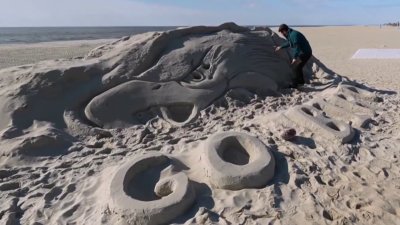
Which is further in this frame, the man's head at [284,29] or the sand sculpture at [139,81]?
the man's head at [284,29]

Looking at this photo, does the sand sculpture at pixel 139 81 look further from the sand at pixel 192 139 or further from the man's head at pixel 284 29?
the man's head at pixel 284 29

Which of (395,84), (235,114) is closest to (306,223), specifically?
(235,114)

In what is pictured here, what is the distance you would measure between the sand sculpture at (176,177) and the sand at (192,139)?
0.01 m

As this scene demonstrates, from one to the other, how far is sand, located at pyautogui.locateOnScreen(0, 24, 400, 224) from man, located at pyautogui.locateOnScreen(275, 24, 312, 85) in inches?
8.0

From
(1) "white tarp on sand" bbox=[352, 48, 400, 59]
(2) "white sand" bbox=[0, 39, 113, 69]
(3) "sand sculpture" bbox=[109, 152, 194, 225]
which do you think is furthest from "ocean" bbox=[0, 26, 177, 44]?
(3) "sand sculpture" bbox=[109, 152, 194, 225]

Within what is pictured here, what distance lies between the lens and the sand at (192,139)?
3.57 m

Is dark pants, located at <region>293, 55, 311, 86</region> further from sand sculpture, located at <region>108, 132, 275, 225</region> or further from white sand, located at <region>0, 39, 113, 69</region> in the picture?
white sand, located at <region>0, 39, 113, 69</region>

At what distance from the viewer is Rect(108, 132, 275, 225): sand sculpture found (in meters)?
3.37

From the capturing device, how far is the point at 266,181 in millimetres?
3855

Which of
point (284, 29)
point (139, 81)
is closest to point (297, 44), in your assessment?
point (284, 29)

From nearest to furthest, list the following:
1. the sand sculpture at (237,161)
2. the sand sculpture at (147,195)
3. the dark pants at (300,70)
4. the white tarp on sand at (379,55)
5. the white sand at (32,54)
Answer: the sand sculpture at (147,195) → the sand sculpture at (237,161) → the dark pants at (300,70) → the white sand at (32,54) → the white tarp on sand at (379,55)

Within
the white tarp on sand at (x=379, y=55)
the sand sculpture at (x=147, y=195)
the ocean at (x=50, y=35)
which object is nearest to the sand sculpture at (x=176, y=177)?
the sand sculpture at (x=147, y=195)

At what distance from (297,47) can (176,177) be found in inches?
151

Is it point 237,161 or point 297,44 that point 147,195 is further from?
point 297,44
